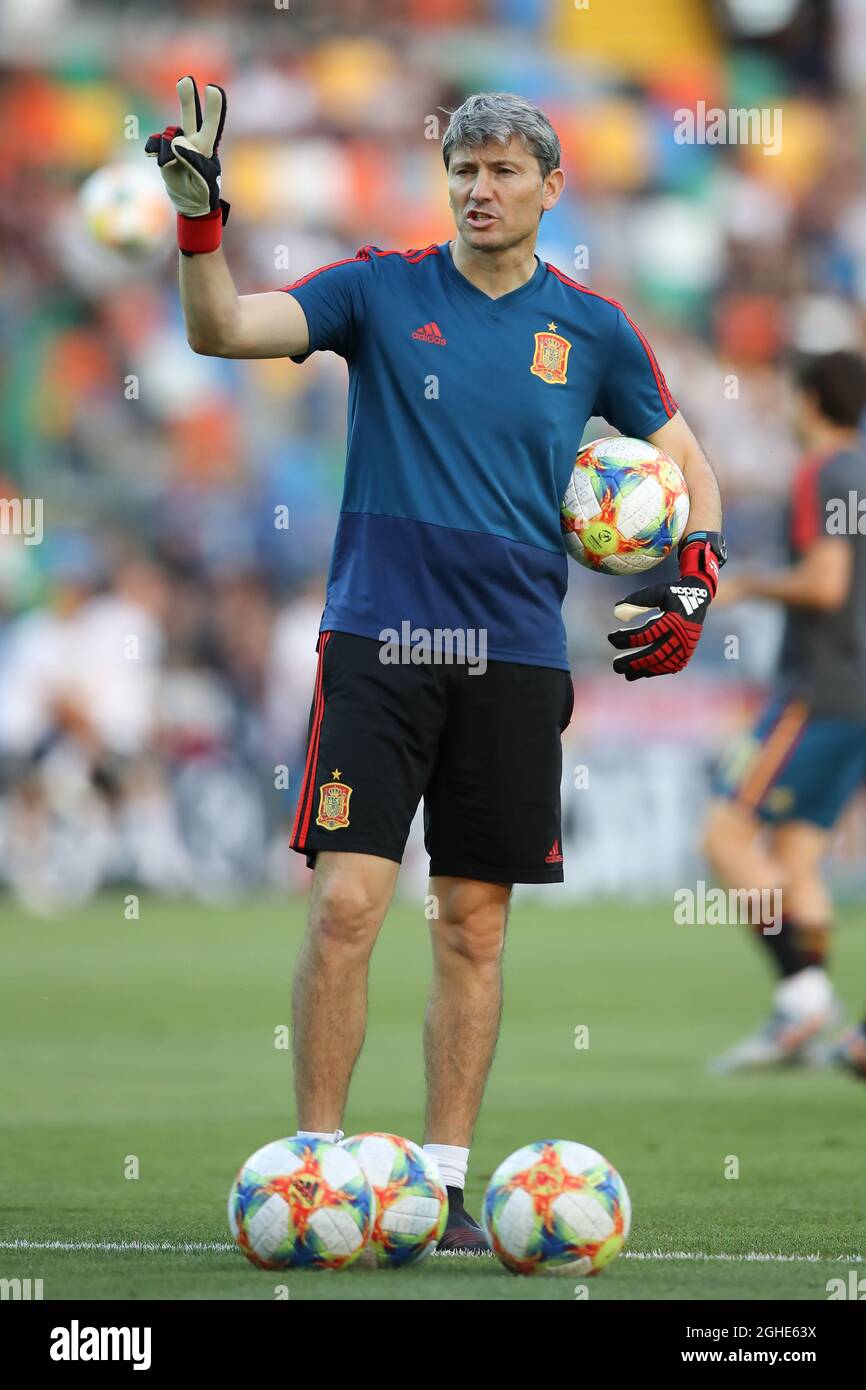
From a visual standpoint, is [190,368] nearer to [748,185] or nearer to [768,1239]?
[748,185]

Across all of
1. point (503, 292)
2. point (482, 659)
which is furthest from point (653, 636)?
point (503, 292)

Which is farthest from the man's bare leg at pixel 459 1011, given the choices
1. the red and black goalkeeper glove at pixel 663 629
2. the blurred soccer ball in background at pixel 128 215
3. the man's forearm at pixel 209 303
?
the blurred soccer ball in background at pixel 128 215

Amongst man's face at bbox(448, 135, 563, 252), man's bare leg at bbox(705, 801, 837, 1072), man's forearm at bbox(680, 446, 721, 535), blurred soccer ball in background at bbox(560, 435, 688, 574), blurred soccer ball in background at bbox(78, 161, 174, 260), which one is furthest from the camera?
blurred soccer ball in background at bbox(78, 161, 174, 260)

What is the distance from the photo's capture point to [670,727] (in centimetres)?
1875

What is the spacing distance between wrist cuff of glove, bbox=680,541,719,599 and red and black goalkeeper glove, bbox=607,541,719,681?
58 millimetres

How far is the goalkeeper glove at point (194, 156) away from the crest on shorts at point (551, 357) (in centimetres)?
98

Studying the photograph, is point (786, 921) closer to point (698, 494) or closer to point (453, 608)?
point (698, 494)

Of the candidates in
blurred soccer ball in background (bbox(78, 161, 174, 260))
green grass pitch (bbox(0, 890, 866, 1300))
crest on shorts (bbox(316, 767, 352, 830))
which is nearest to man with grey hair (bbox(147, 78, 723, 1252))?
crest on shorts (bbox(316, 767, 352, 830))

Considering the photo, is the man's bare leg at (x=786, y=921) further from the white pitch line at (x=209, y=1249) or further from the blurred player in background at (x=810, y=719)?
the white pitch line at (x=209, y=1249)

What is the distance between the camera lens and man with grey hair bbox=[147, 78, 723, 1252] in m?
5.77

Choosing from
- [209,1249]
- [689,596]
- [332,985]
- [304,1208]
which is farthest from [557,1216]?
[689,596]

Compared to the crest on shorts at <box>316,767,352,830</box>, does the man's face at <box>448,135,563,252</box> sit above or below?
above

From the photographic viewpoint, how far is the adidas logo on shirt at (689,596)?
20.0 feet

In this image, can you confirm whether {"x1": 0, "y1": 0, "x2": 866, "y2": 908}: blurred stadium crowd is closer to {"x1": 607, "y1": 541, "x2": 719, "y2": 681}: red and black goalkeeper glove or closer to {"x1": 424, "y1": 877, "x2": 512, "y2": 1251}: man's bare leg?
{"x1": 607, "y1": 541, "x2": 719, "y2": 681}: red and black goalkeeper glove
